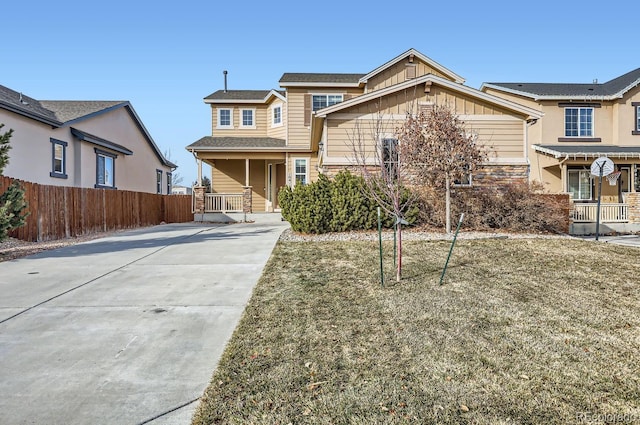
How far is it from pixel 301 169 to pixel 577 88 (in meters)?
15.5

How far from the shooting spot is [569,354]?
11.4 feet

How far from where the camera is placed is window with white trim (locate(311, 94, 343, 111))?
63.8 feet

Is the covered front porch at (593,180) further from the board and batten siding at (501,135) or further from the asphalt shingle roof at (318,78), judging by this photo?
the asphalt shingle roof at (318,78)

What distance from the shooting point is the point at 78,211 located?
1338 centimetres

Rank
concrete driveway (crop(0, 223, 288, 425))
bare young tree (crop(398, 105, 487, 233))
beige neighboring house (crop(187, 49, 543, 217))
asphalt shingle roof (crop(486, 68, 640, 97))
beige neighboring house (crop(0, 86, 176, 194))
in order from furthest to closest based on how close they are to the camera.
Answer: asphalt shingle roof (crop(486, 68, 640, 97)), beige neighboring house (crop(0, 86, 176, 194)), beige neighboring house (crop(187, 49, 543, 217)), bare young tree (crop(398, 105, 487, 233)), concrete driveway (crop(0, 223, 288, 425))

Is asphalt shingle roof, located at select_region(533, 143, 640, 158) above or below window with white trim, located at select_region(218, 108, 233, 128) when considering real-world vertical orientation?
below

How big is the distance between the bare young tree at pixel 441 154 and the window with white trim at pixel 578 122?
11879 millimetres

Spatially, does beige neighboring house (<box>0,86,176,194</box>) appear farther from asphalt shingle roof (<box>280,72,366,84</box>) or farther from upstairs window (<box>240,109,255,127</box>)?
asphalt shingle roof (<box>280,72,366,84</box>)

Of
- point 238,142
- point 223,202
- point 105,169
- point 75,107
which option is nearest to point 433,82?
point 238,142

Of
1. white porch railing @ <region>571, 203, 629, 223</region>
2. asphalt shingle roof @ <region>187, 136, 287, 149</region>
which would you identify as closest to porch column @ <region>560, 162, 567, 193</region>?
white porch railing @ <region>571, 203, 629, 223</region>

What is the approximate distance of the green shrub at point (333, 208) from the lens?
1107 cm

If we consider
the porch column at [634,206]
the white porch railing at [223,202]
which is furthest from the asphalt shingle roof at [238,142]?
the porch column at [634,206]

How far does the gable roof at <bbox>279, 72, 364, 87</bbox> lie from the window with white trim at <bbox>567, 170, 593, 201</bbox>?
466 inches

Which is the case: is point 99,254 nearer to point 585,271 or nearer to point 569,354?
point 569,354
